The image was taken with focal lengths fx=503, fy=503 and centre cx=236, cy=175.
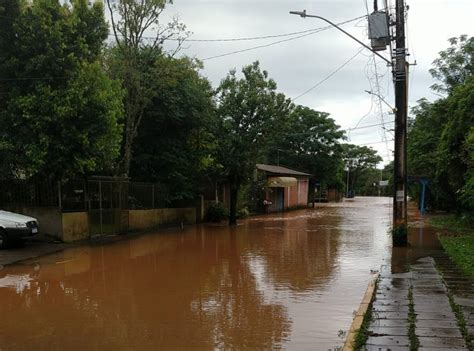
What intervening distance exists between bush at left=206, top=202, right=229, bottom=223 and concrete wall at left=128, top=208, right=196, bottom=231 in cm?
134

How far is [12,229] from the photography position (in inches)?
603

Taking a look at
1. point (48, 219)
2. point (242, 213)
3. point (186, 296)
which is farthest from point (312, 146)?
point (186, 296)

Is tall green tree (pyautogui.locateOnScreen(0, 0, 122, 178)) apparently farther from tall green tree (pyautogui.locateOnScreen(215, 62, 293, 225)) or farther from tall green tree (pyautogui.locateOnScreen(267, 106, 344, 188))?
tall green tree (pyautogui.locateOnScreen(267, 106, 344, 188))

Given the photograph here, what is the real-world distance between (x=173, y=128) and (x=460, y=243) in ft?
48.4

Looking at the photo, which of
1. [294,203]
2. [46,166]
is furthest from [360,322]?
[294,203]

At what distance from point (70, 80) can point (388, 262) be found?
11.9 meters

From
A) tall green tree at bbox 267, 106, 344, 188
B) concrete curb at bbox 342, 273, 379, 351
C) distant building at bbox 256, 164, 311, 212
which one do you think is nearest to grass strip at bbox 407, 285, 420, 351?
concrete curb at bbox 342, 273, 379, 351

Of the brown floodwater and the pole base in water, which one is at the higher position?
the pole base in water

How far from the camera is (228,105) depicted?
2647cm

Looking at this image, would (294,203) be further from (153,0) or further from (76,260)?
(76,260)

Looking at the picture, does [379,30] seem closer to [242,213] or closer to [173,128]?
[173,128]

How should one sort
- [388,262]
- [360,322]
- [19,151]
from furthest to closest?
1. [19,151]
2. [388,262]
3. [360,322]

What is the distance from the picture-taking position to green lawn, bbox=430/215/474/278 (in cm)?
1203

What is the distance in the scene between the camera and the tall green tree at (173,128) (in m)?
24.4
